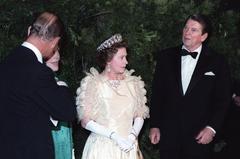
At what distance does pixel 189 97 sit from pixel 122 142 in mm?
715

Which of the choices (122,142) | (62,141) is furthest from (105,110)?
(62,141)

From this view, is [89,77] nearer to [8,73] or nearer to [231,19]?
[8,73]

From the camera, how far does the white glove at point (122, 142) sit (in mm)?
4102

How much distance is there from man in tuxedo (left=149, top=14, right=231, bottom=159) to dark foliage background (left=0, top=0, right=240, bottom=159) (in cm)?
57

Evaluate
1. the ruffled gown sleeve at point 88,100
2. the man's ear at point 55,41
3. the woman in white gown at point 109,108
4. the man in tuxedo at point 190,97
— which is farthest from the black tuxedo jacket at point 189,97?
the man's ear at point 55,41

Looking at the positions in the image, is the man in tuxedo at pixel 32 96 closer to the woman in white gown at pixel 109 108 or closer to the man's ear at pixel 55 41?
the man's ear at pixel 55 41

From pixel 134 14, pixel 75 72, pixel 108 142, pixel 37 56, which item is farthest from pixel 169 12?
pixel 37 56

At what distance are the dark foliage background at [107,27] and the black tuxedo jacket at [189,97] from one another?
551 millimetres

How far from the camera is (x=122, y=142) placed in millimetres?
4121

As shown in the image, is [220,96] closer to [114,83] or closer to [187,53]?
[187,53]

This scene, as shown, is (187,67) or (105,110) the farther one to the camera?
(187,67)

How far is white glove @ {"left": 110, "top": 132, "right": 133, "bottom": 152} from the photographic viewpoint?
13.5 ft

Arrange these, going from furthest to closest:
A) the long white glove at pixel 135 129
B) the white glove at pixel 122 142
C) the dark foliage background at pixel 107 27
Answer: the dark foliage background at pixel 107 27
the long white glove at pixel 135 129
the white glove at pixel 122 142

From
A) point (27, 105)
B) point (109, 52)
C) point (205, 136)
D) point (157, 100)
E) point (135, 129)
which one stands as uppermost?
point (109, 52)
